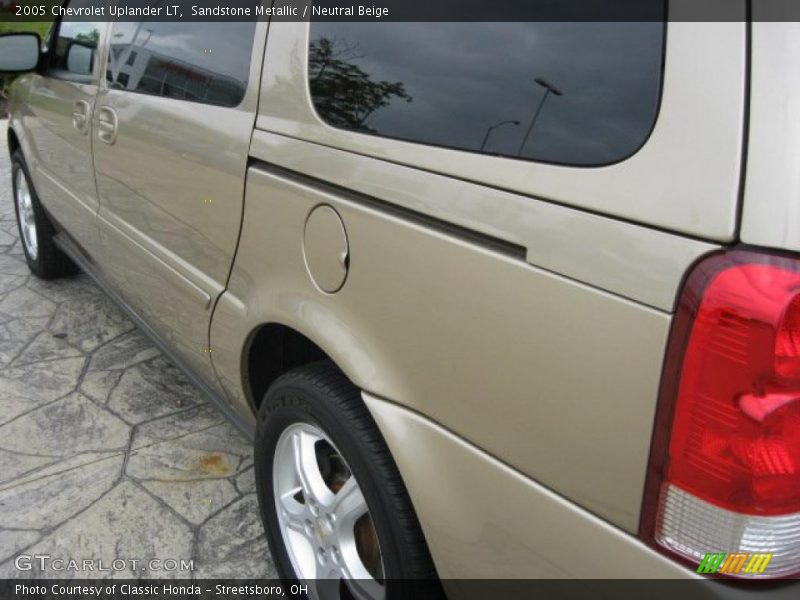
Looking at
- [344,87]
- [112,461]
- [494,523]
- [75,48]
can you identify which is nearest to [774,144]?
[494,523]

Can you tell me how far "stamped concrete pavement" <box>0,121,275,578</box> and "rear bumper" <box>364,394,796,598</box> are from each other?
1061 mm

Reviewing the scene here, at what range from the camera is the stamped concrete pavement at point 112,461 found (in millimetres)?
2248

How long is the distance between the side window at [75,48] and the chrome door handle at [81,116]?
111 millimetres

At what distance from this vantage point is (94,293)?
4.18 meters

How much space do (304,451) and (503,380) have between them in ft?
2.63

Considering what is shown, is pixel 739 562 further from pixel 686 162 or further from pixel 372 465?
pixel 372 465

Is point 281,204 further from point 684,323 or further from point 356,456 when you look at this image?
point 684,323

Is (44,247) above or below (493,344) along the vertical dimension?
below

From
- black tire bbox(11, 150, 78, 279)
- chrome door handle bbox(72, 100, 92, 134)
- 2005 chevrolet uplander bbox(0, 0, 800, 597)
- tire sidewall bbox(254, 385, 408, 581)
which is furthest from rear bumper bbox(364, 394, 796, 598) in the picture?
black tire bbox(11, 150, 78, 279)

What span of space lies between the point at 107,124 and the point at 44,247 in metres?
1.82

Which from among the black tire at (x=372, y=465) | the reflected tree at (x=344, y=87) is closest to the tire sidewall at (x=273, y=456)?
the black tire at (x=372, y=465)

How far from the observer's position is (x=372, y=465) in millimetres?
1463

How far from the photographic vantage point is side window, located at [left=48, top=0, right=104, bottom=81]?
113 inches
